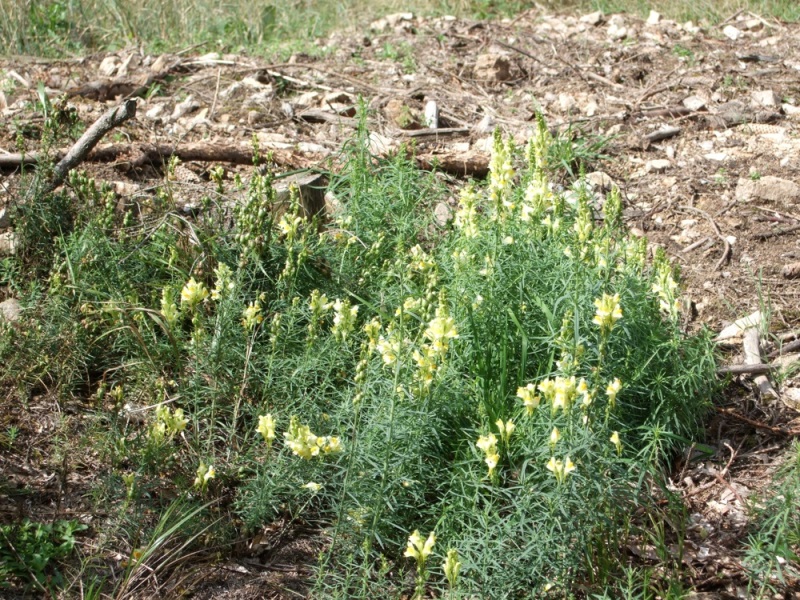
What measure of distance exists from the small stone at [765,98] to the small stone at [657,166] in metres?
1.08

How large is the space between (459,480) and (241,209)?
5.65 ft

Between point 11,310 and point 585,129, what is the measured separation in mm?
3955

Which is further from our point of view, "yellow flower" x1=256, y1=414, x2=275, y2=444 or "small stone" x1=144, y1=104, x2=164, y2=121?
"small stone" x1=144, y1=104, x2=164, y2=121

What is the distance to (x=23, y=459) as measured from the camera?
150 inches

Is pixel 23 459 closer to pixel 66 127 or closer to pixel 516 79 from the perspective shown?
pixel 66 127

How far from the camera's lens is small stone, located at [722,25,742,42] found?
→ 782 centimetres

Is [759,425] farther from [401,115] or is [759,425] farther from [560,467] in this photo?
[401,115]

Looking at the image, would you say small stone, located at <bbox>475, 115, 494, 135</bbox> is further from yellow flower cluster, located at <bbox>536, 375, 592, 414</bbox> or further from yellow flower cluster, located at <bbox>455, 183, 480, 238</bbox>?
yellow flower cluster, located at <bbox>536, 375, 592, 414</bbox>

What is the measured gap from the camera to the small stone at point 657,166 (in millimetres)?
5988

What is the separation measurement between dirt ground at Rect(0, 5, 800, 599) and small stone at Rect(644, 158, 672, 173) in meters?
0.01

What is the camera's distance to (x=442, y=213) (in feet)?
17.6

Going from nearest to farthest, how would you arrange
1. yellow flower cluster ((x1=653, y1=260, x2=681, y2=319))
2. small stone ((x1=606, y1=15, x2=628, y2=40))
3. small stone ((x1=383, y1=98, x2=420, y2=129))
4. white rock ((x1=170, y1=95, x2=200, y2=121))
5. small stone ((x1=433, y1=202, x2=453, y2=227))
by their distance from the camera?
yellow flower cluster ((x1=653, y1=260, x2=681, y2=319))
small stone ((x1=433, y1=202, x2=453, y2=227))
small stone ((x1=383, y1=98, x2=420, y2=129))
white rock ((x1=170, y1=95, x2=200, y2=121))
small stone ((x1=606, y1=15, x2=628, y2=40))

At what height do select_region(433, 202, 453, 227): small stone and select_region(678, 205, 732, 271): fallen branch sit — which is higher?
select_region(433, 202, 453, 227): small stone

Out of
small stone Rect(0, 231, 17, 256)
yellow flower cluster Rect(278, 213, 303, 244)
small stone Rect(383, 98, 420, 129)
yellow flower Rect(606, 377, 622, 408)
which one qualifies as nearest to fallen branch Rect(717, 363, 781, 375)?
yellow flower Rect(606, 377, 622, 408)
